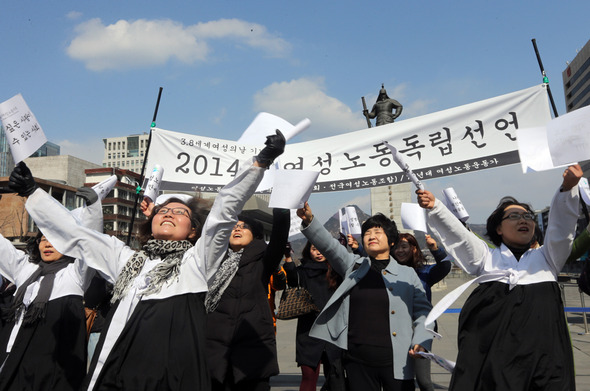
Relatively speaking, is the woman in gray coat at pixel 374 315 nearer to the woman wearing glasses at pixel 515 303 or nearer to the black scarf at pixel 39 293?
the woman wearing glasses at pixel 515 303

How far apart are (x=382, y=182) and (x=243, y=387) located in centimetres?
274

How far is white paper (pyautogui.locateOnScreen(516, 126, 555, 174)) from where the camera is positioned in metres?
2.74

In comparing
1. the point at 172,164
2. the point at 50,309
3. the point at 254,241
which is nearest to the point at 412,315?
the point at 254,241

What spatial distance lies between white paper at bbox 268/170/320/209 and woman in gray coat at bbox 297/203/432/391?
52cm

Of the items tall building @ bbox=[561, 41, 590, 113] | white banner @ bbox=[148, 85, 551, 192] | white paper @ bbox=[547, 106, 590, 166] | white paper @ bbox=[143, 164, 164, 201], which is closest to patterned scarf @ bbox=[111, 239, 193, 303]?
white paper @ bbox=[143, 164, 164, 201]

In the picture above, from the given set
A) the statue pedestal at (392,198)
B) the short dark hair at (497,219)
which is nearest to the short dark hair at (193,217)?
the short dark hair at (497,219)

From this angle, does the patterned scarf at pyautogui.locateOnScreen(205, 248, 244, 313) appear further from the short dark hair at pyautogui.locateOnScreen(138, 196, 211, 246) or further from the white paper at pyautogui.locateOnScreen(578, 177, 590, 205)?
the white paper at pyautogui.locateOnScreen(578, 177, 590, 205)

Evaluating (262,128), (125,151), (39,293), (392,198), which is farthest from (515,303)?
(125,151)

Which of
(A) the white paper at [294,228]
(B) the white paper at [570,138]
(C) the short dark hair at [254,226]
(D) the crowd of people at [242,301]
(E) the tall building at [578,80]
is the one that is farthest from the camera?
(E) the tall building at [578,80]

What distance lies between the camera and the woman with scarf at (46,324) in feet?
11.2

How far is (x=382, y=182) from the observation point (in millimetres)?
5344

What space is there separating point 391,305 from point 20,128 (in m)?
2.61

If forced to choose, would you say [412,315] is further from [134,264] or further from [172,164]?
[172,164]

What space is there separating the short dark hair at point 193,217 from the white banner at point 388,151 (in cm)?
127
